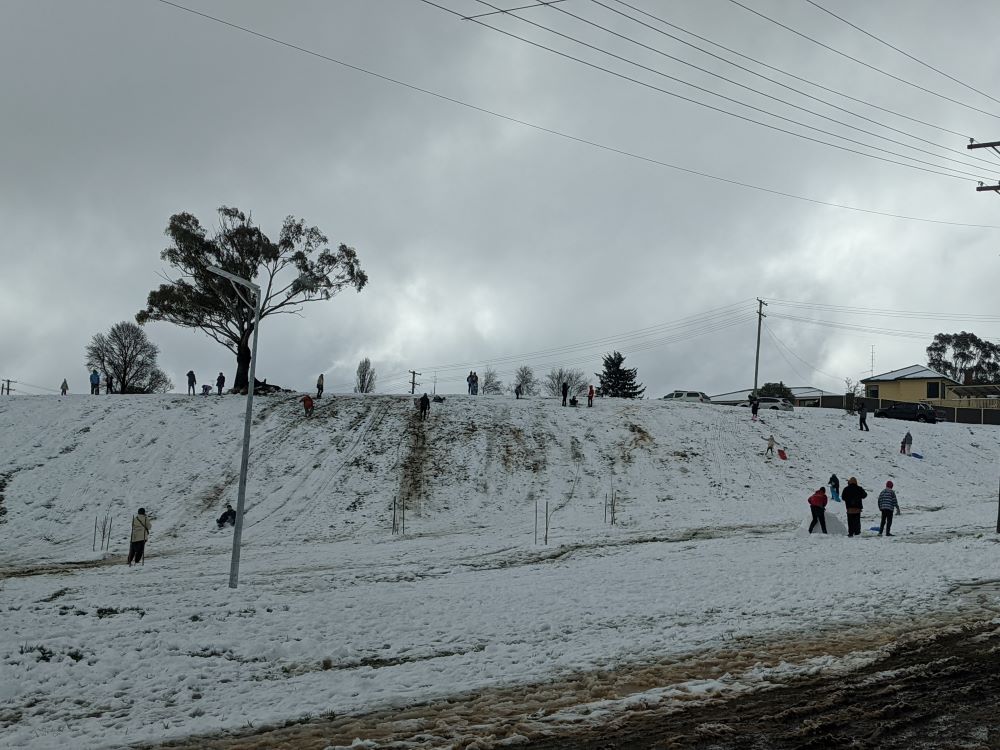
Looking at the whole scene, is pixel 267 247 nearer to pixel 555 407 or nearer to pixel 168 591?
pixel 555 407

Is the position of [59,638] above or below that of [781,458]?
below

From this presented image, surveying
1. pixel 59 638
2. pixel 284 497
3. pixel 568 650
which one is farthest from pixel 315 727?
pixel 284 497

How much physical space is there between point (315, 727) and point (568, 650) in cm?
472

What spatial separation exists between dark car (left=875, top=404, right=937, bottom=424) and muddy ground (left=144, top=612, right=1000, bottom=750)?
4787 centimetres

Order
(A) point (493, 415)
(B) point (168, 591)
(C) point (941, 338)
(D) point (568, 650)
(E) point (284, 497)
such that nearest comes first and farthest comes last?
(D) point (568, 650)
(B) point (168, 591)
(E) point (284, 497)
(A) point (493, 415)
(C) point (941, 338)

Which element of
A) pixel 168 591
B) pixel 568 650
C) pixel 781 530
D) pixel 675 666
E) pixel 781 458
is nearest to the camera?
pixel 675 666

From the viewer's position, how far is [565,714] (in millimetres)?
8562

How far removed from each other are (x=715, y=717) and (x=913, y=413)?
5258 centimetres

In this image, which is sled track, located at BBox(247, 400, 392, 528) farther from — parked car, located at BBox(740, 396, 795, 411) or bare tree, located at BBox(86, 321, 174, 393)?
bare tree, located at BBox(86, 321, 174, 393)

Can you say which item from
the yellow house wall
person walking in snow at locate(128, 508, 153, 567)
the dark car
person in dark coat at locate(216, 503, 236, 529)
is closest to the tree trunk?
person in dark coat at locate(216, 503, 236, 529)

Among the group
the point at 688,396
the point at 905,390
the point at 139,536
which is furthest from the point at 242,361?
the point at 905,390

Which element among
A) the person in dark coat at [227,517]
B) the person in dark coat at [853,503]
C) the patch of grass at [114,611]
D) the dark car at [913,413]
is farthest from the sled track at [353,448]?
the dark car at [913,413]

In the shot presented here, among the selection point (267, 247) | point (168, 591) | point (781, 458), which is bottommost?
point (168, 591)

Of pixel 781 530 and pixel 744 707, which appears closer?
pixel 744 707
